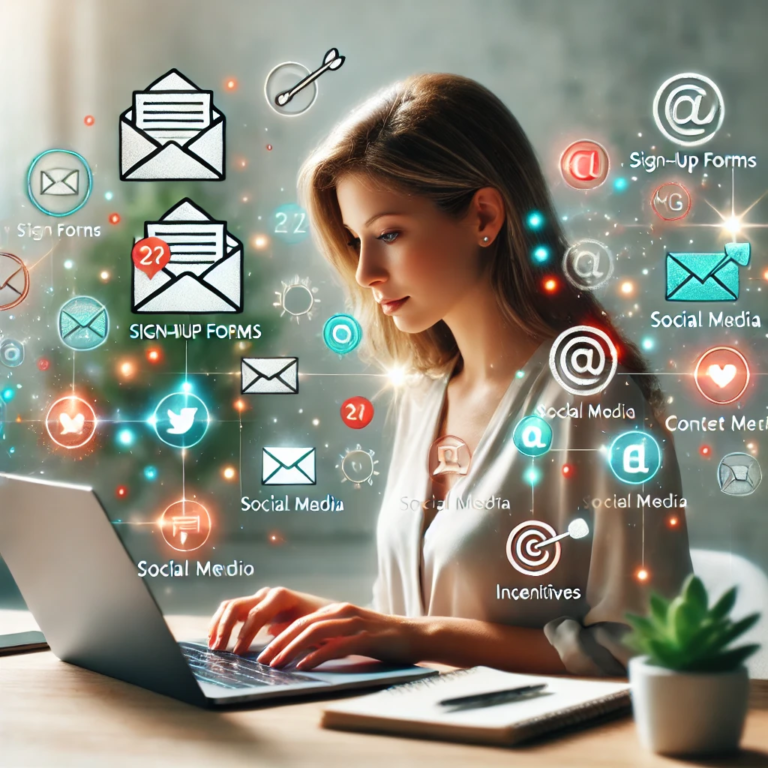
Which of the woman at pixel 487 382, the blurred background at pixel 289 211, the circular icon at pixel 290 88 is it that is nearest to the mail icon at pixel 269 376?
the blurred background at pixel 289 211

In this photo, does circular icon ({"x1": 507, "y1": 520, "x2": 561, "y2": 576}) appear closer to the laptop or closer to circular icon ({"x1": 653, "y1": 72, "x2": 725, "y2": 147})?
the laptop

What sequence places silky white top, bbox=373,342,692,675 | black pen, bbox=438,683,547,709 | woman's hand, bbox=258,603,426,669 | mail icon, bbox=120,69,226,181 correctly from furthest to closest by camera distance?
mail icon, bbox=120,69,226,181 < silky white top, bbox=373,342,692,675 < woman's hand, bbox=258,603,426,669 < black pen, bbox=438,683,547,709

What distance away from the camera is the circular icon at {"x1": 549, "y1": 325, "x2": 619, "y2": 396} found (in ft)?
4.38

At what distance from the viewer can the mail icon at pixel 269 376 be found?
4.57ft

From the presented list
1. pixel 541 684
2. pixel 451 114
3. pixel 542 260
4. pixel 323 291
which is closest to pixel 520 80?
pixel 451 114

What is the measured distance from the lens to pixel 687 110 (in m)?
1.36

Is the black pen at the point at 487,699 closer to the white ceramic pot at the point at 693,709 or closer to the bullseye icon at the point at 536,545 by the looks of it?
the white ceramic pot at the point at 693,709

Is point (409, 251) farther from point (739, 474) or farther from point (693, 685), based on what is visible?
point (693, 685)

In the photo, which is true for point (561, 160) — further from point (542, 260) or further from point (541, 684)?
point (541, 684)

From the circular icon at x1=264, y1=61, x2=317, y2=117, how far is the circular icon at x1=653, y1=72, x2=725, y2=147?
1.67 feet

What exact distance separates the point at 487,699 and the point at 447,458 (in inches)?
18.7

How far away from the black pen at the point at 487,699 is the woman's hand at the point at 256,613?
0.35 metres

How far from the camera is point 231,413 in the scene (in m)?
1.41

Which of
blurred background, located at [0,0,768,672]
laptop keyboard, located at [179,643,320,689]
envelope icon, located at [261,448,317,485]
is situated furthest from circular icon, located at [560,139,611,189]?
laptop keyboard, located at [179,643,320,689]
